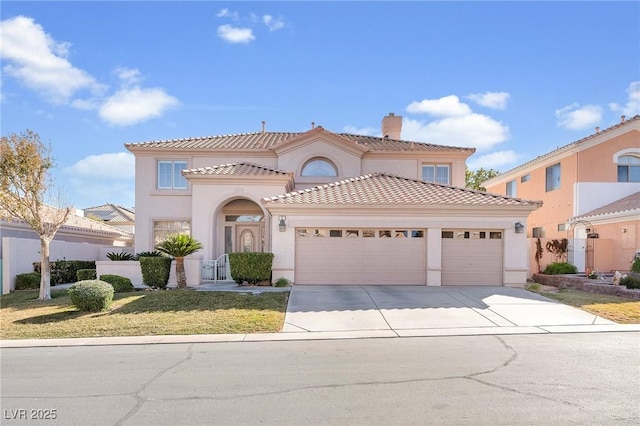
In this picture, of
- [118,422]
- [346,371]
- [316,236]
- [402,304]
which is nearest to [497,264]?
[402,304]

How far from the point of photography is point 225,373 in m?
7.01

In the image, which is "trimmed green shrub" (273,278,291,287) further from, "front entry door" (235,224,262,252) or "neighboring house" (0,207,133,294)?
"neighboring house" (0,207,133,294)

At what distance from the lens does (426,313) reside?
12.0 metres

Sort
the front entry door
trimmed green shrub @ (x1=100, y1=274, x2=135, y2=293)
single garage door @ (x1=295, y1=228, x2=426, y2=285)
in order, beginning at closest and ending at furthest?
trimmed green shrub @ (x1=100, y1=274, x2=135, y2=293)
single garage door @ (x1=295, y1=228, x2=426, y2=285)
the front entry door

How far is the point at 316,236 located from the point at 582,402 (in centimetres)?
1171

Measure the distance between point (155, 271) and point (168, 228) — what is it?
5795mm

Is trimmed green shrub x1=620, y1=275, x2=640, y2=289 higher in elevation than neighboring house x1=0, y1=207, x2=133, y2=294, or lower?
lower

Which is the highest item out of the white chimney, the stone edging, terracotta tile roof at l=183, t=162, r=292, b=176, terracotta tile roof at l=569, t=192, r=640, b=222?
the white chimney

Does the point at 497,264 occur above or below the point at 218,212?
below

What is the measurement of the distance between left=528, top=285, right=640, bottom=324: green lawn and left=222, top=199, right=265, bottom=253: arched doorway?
1205 centimetres

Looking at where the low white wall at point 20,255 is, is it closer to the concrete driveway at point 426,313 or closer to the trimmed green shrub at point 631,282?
the concrete driveway at point 426,313

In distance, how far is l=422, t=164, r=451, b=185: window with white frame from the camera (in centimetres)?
2269

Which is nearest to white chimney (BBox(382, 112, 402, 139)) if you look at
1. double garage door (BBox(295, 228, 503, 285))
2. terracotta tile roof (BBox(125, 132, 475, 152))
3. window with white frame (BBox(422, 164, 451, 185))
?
terracotta tile roof (BBox(125, 132, 475, 152))

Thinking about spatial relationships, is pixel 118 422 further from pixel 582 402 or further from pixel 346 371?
pixel 582 402
